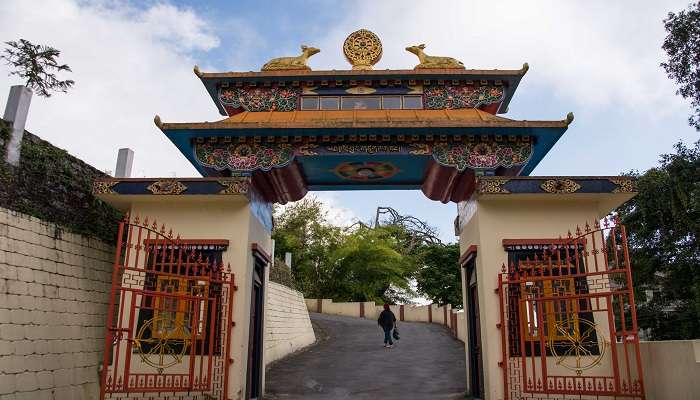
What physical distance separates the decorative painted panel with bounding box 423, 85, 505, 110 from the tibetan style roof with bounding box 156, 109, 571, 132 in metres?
0.34

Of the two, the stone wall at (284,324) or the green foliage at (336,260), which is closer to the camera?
the stone wall at (284,324)

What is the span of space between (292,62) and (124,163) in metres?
3.51

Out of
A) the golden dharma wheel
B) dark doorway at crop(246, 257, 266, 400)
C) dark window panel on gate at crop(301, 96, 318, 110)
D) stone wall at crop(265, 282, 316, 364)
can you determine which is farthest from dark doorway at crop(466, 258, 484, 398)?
stone wall at crop(265, 282, 316, 364)

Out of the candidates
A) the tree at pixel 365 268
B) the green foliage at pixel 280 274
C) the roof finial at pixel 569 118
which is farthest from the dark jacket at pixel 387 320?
the tree at pixel 365 268

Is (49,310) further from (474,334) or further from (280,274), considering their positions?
(280,274)

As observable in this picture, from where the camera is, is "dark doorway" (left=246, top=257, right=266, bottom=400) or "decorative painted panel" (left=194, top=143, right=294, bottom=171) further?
"dark doorway" (left=246, top=257, right=266, bottom=400)

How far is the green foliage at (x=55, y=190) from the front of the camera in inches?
276

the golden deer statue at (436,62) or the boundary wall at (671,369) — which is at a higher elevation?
the golden deer statue at (436,62)

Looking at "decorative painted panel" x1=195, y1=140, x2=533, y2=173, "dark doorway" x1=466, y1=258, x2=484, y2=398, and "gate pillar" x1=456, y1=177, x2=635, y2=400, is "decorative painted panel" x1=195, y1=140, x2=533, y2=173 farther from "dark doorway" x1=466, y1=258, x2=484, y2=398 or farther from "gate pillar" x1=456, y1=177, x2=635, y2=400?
"dark doorway" x1=466, y1=258, x2=484, y2=398

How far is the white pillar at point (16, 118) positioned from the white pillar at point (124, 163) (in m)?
2.23

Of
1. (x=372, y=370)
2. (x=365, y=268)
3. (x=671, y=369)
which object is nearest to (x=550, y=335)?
(x=671, y=369)

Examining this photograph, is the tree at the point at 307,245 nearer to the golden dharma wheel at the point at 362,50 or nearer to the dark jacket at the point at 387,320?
the dark jacket at the point at 387,320

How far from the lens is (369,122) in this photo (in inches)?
324

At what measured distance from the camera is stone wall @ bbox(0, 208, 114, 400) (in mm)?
6512
